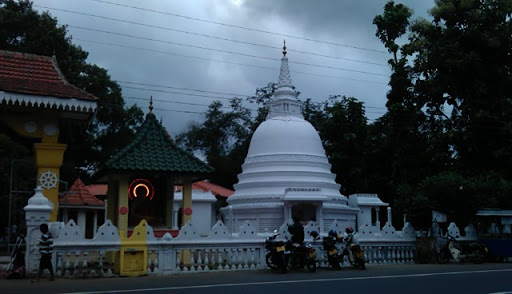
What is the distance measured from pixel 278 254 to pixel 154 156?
5.02m

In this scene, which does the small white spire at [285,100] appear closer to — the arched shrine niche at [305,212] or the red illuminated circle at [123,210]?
the arched shrine niche at [305,212]

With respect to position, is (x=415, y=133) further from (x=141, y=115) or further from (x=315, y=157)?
(x=141, y=115)

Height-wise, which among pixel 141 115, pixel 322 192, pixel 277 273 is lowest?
pixel 277 273

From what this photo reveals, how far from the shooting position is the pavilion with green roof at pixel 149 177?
602 inches

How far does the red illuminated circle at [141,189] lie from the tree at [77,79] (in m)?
21.3

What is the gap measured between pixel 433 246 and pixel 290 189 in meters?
10.1

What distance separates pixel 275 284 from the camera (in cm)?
1113

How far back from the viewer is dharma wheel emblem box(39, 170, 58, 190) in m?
14.0

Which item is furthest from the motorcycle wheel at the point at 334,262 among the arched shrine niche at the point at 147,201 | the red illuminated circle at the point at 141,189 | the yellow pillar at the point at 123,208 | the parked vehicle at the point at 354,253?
the yellow pillar at the point at 123,208

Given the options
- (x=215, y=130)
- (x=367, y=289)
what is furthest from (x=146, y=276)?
(x=215, y=130)

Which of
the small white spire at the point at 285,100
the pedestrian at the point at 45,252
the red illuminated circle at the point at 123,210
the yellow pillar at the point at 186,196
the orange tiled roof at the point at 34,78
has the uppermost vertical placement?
the small white spire at the point at 285,100

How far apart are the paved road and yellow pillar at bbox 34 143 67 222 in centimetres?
288

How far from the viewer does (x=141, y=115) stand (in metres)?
48.4

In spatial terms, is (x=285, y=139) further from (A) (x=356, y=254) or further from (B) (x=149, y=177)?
(B) (x=149, y=177)
